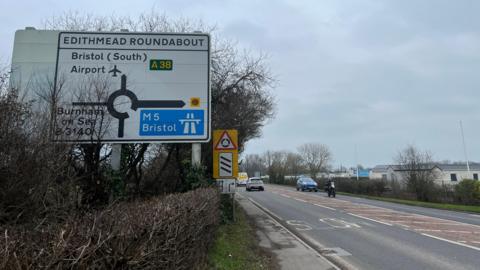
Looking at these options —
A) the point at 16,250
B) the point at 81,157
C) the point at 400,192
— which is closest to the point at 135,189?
the point at 81,157

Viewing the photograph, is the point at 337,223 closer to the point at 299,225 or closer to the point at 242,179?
the point at 299,225

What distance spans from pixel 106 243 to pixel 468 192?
108 ft

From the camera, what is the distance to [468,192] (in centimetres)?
2944

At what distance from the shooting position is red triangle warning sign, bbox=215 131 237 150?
12648mm

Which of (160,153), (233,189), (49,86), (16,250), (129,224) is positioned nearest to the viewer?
(16,250)

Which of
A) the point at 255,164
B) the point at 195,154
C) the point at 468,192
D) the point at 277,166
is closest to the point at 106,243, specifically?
the point at 195,154

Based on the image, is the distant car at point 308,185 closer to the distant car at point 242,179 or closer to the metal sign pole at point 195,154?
the distant car at point 242,179

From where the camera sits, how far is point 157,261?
3172 millimetres

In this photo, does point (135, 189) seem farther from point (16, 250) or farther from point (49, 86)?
point (16, 250)

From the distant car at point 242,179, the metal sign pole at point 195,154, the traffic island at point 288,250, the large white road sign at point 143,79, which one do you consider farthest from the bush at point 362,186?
the large white road sign at point 143,79

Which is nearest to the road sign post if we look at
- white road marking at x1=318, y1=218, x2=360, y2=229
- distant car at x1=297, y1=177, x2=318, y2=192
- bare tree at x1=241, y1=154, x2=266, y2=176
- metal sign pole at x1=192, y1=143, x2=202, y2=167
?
metal sign pole at x1=192, y1=143, x2=202, y2=167

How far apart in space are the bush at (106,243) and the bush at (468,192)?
31.2 metres

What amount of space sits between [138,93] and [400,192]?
3443 centimetres

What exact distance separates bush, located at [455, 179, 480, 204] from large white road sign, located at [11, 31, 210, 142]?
27311mm
